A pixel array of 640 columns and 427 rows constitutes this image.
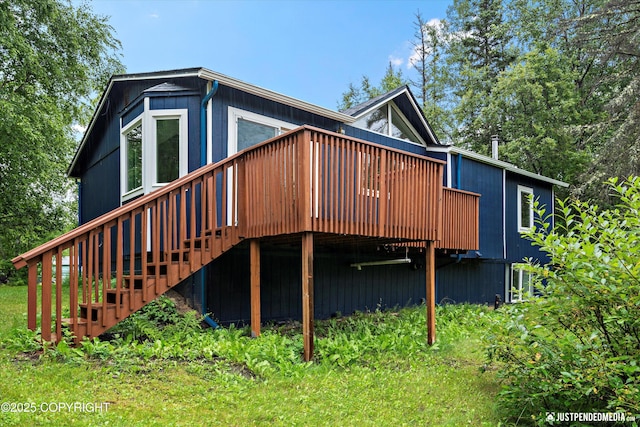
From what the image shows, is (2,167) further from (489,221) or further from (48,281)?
(489,221)

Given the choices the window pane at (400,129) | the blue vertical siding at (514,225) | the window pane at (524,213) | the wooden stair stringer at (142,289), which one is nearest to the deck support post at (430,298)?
the wooden stair stringer at (142,289)

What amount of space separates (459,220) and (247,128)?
484 centimetres

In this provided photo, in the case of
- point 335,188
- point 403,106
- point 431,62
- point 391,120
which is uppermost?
point 431,62

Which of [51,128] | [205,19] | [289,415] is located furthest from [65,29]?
[289,415]

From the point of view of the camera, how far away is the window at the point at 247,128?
7459 mm

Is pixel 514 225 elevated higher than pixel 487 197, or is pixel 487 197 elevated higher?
pixel 487 197

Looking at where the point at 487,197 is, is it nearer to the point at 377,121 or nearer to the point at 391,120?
the point at 391,120

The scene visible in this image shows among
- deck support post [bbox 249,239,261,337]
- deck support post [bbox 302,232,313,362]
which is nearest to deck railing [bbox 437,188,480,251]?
deck support post [bbox 249,239,261,337]

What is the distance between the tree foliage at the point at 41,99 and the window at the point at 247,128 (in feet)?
28.7

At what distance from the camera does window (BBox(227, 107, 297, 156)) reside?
746cm

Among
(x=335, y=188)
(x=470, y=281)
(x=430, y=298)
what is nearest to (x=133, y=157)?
(x=335, y=188)

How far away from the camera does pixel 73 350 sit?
15.5ft

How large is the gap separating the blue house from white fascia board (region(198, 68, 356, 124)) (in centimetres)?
2

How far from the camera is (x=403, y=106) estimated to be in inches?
447
